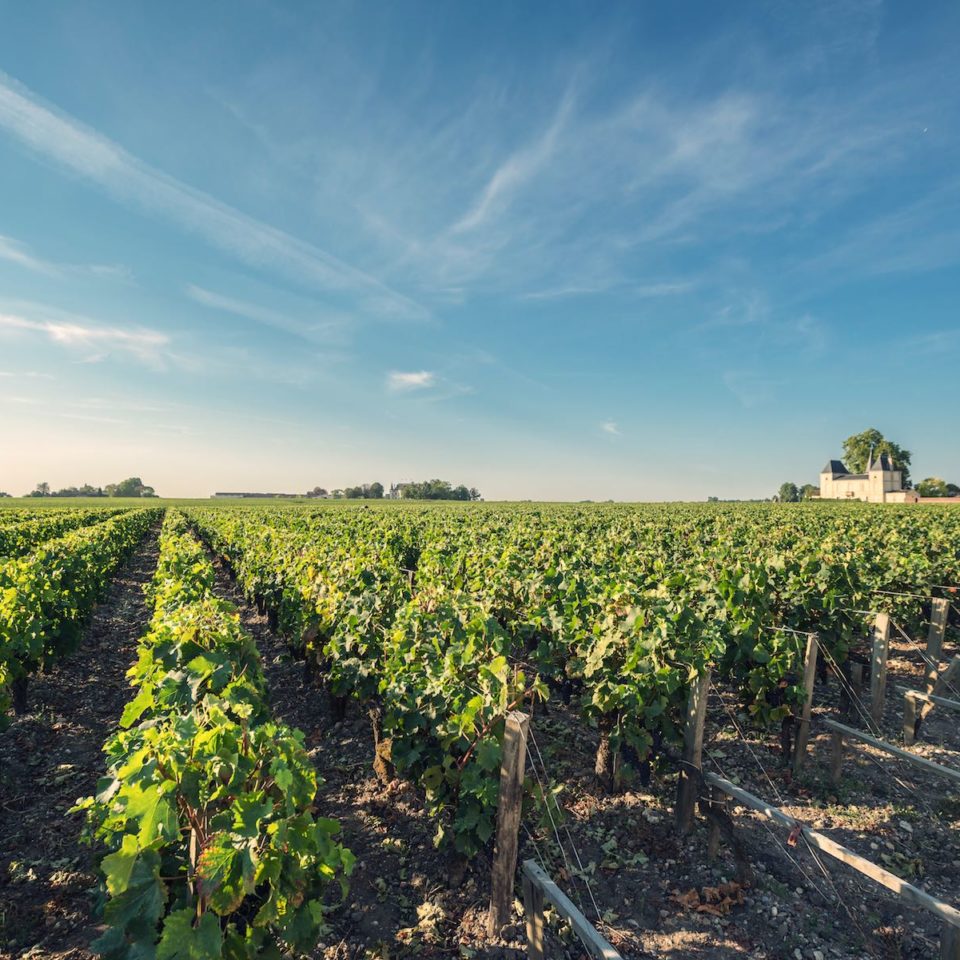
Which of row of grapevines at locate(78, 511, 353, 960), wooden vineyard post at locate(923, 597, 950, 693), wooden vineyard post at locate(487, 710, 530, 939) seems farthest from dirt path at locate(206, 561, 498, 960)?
wooden vineyard post at locate(923, 597, 950, 693)

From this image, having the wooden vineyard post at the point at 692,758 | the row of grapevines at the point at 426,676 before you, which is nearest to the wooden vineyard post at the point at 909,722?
the wooden vineyard post at the point at 692,758

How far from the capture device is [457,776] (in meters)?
4.74

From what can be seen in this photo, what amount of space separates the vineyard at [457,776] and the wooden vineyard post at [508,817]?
61mm

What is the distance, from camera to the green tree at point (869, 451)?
330ft

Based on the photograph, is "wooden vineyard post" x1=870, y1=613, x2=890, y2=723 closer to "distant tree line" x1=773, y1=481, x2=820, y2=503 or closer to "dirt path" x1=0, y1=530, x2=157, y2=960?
"dirt path" x1=0, y1=530, x2=157, y2=960

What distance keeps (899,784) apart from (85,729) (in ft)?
34.6

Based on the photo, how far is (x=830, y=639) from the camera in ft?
27.0

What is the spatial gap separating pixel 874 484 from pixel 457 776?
381 ft

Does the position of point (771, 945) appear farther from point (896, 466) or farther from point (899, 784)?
point (896, 466)

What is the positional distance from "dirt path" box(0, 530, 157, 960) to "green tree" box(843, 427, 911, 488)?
12163 cm

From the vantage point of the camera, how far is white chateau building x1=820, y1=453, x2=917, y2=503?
92.8 m

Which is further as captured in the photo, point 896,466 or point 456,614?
point 896,466

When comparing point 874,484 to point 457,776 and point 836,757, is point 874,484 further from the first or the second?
point 457,776

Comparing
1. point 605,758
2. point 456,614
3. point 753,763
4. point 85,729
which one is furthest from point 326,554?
point 753,763
